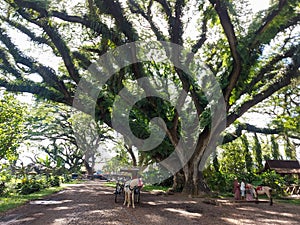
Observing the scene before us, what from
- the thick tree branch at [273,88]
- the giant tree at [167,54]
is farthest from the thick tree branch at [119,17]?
the thick tree branch at [273,88]

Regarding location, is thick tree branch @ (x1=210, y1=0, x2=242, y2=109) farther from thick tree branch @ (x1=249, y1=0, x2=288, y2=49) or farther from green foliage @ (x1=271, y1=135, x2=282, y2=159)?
green foliage @ (x1=271, y1=135, x2=282, y2=159)

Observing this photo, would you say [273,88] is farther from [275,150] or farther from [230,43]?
[275,150]

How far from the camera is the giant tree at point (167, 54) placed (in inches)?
386

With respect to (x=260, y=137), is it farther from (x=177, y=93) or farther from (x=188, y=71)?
(x=188, y=71)

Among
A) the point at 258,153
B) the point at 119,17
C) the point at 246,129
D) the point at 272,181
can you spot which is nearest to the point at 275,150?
the point at 258,153

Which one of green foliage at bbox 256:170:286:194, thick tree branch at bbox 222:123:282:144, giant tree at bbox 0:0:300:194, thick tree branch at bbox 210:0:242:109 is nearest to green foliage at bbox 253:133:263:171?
green foliage at bbox 256:170:286:194

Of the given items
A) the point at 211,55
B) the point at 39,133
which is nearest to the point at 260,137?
the point at 211,55

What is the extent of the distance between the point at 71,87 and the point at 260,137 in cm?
2376

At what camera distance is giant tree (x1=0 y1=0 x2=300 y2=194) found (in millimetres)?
9812

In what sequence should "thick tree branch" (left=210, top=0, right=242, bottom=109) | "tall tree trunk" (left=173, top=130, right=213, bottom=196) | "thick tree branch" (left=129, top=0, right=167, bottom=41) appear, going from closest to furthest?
"thick tree branch" (left=210, top=0, right=242, bottom=109) < "thick tree branch" (left=129, top=0, right=167, bottom=41) < "tall tree trunk" (left=173, top=130, right=213, bottom=196)

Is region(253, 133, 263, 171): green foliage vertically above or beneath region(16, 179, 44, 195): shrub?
above

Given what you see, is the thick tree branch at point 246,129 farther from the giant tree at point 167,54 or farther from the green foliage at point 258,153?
the green foliage at point 258,153

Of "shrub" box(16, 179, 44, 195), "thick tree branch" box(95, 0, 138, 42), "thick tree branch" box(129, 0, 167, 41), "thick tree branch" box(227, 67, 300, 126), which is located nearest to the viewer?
"thick tree branch" box(95, 0, 138, 42)

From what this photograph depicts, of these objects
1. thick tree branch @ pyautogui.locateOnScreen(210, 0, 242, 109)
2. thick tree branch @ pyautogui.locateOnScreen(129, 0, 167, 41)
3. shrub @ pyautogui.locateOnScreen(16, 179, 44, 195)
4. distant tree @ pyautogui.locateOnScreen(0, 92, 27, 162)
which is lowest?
shrub @ pyautogui.locateOnScreen(16, 179, 44, 195)
